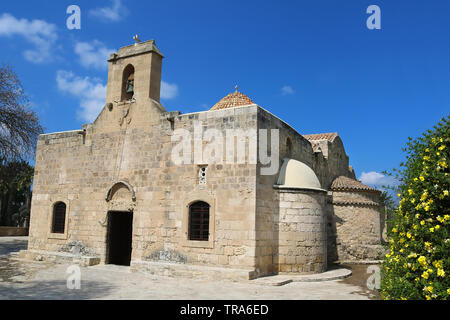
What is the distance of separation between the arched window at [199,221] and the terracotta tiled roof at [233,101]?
478cm

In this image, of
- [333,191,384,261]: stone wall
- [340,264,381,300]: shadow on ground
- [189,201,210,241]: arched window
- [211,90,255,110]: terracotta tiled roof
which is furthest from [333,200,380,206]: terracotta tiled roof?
[189,201,210,241]: arched window

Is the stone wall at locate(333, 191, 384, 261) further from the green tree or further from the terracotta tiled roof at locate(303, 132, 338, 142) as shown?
the green tree

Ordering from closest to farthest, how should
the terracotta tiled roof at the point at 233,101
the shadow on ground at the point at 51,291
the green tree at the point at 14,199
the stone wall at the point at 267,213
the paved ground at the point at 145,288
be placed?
the shadow on ground at the point at 51,291
the paved ground at the point at 145,288
the stone wall at the point at 267,213
the terracotta tiled roof at the point at 233,101
the green tree at the point at 14,199

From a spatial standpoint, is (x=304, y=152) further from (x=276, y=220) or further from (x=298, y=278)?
(x=298, y=278)

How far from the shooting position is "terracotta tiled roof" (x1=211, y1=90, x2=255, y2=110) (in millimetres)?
→ 13891

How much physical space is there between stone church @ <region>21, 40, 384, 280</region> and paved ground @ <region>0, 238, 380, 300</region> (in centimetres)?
74

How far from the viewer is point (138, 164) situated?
38.2 feet

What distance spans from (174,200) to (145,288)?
9.84ft

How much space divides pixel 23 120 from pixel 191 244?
10266 mm

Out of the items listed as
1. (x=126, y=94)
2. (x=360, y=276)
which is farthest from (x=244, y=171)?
(x=126, y=94)

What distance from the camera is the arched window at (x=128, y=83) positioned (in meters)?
12.6

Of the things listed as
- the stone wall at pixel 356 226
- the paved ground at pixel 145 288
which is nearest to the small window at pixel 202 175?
the paved ground at pixel 145 288

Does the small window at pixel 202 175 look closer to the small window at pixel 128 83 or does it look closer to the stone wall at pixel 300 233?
the stone wall at pixel 300 233

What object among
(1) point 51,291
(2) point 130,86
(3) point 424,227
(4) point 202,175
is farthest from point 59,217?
(3) point 424,227
